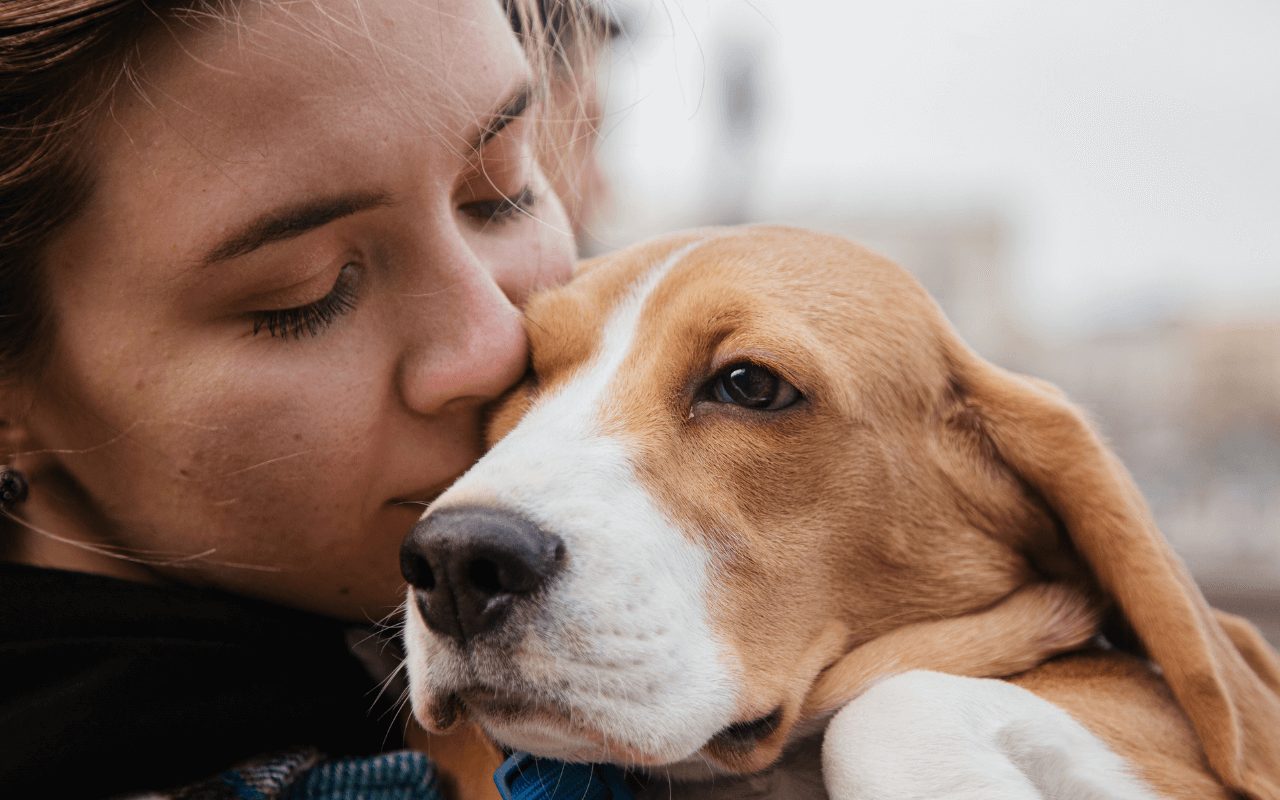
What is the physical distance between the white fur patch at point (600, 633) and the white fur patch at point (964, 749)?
229mm

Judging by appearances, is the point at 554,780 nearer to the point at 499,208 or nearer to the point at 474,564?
the point at 474,564

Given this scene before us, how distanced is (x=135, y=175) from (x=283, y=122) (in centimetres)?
28

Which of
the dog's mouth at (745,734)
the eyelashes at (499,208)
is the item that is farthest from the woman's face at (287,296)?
the dog's mouth at (745,734)

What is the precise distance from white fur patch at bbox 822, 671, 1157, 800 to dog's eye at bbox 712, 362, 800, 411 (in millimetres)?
561

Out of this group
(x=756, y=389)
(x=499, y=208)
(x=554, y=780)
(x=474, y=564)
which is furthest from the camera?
(x=499, y=208)

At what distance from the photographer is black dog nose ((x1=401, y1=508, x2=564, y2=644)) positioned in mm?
1575

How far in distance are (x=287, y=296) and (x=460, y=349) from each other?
1.13 ft

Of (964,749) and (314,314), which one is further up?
(314,314)

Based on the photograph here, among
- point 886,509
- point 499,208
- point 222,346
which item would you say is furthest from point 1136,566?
point 222,346

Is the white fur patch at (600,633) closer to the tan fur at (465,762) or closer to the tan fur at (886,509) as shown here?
the tan fur at (886,509)

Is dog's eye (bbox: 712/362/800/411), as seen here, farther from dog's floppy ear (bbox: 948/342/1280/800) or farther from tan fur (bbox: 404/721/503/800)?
tan fur (bbox: 404/721/503/800)

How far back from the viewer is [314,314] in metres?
2.01

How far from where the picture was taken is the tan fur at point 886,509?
6.13ft

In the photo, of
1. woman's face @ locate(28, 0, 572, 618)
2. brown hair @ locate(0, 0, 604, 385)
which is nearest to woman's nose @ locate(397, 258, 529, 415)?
woman's face @ locate(28, 0, 572, 618)
